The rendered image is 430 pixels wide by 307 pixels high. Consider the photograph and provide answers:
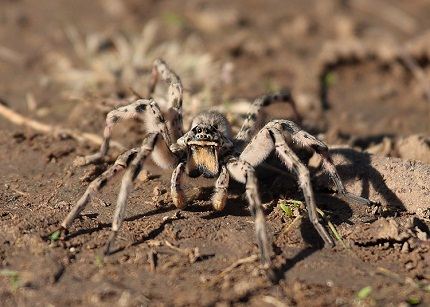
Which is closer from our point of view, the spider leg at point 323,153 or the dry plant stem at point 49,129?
the spider leg at point 323,153

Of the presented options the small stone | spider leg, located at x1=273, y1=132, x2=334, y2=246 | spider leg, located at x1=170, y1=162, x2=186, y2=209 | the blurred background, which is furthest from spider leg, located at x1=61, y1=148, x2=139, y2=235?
the small stone

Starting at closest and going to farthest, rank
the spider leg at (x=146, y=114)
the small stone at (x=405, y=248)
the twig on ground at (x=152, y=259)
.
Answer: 1. the twig on ground at (x=152, y=259)
2. the small stone at (x=405, y=248)
3. the spider leg at (x=146, y=114)

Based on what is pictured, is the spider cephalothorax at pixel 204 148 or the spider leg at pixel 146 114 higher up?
the spider leg at pixel 146 114

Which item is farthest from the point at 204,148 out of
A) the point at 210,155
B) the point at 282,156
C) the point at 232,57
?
the point at 232,57

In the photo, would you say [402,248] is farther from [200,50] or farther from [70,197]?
[200,50]

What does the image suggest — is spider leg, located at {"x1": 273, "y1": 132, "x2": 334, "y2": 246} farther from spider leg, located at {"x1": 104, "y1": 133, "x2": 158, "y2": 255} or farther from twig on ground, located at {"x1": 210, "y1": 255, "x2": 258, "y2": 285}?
spider leg, located at {"x1": 104, "y1": 133, "x2": 158, "y2": 255}

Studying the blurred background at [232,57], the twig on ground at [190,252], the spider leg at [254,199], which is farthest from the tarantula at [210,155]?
the blurred background at [232,57]

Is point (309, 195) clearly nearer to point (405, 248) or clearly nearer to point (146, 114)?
point (405, 248)

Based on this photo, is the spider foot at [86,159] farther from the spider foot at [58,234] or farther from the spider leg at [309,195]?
the spider leg at [309,195]
